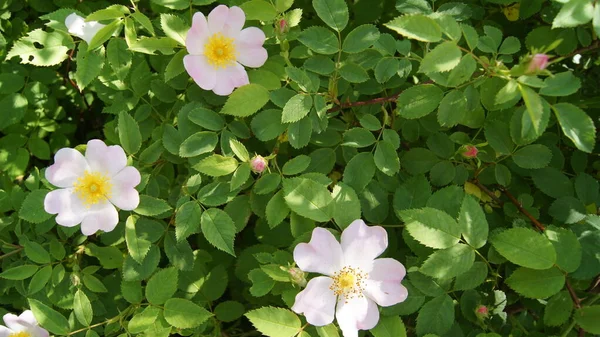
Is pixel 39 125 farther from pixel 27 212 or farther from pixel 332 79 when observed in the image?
pixel 332 79

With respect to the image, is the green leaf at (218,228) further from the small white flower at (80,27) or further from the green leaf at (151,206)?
the small white flower at (80,27)

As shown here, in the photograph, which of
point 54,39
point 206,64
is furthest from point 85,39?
point 206,64

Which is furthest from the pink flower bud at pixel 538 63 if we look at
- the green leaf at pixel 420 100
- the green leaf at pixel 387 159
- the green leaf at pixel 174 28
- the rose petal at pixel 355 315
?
the green leaf at pixel 174 28

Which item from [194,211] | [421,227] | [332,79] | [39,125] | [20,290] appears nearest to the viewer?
[421,227]

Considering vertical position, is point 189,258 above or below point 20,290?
above

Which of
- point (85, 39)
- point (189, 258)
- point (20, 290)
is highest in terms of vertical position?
point (85, 39)

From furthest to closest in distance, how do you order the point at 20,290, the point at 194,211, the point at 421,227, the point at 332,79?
1. the point at 20,290
2. the point at 332,79
3. the point at 194,211
4. the point at 421,227

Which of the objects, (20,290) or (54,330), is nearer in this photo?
(54,330)

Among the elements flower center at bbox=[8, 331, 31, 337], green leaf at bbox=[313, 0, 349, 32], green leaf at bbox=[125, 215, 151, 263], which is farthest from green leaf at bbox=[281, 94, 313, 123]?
flower center at bbox=[8, 331, 31, 337]

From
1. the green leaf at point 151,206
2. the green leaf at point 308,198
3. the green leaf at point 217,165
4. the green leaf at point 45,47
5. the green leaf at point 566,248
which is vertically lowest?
the green leaf at point 566,248
